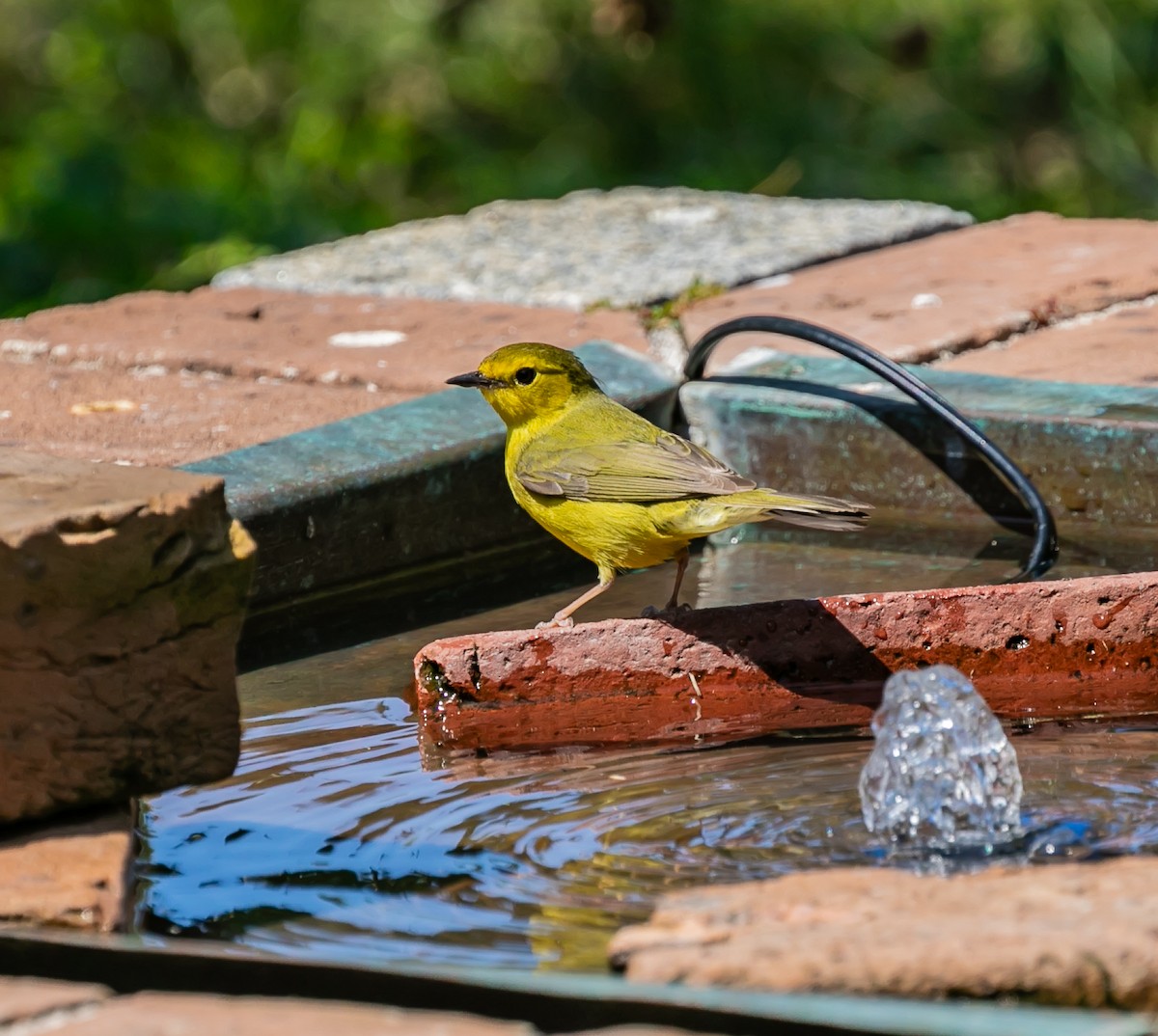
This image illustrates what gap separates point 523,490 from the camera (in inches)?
155

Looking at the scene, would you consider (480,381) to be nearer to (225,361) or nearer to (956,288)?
(225,361)

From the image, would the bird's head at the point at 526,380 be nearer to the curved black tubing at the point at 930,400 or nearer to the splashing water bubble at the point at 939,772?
the curved black tubing at the point at 930,400

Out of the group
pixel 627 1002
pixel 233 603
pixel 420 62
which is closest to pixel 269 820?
pixel 233 603

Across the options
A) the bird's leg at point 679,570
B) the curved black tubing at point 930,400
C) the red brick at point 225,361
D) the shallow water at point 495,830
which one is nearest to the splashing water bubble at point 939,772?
the shallow water at point 495,830

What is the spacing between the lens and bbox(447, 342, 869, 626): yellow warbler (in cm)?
371

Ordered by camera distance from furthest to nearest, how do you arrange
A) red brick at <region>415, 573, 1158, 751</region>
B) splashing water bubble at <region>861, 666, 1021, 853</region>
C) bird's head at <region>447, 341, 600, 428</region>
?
bird's head at <region>447, 341, 600, 428</region>, red brick at <region>415, 573, 1158, 751</region>, splashing water bubble at <region>861, 666, 1021, 853</region>

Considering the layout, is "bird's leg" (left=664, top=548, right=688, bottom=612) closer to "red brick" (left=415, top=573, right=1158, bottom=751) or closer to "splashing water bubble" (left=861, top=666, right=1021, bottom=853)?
"red brick" (left=415, top=573, right=1158, bottom=751)

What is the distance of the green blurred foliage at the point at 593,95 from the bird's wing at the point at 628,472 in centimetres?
505

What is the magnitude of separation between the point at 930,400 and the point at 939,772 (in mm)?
1568

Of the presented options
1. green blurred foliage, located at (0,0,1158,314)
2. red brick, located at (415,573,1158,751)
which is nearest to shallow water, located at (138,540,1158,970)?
red brick, located at (415,573,1158,751)

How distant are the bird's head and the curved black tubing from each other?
1.58 ft

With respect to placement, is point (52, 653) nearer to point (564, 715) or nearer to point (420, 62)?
point (564, 715)

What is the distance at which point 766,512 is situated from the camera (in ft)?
11.6

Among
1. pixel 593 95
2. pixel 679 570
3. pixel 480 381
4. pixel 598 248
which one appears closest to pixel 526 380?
pixel 480 381
